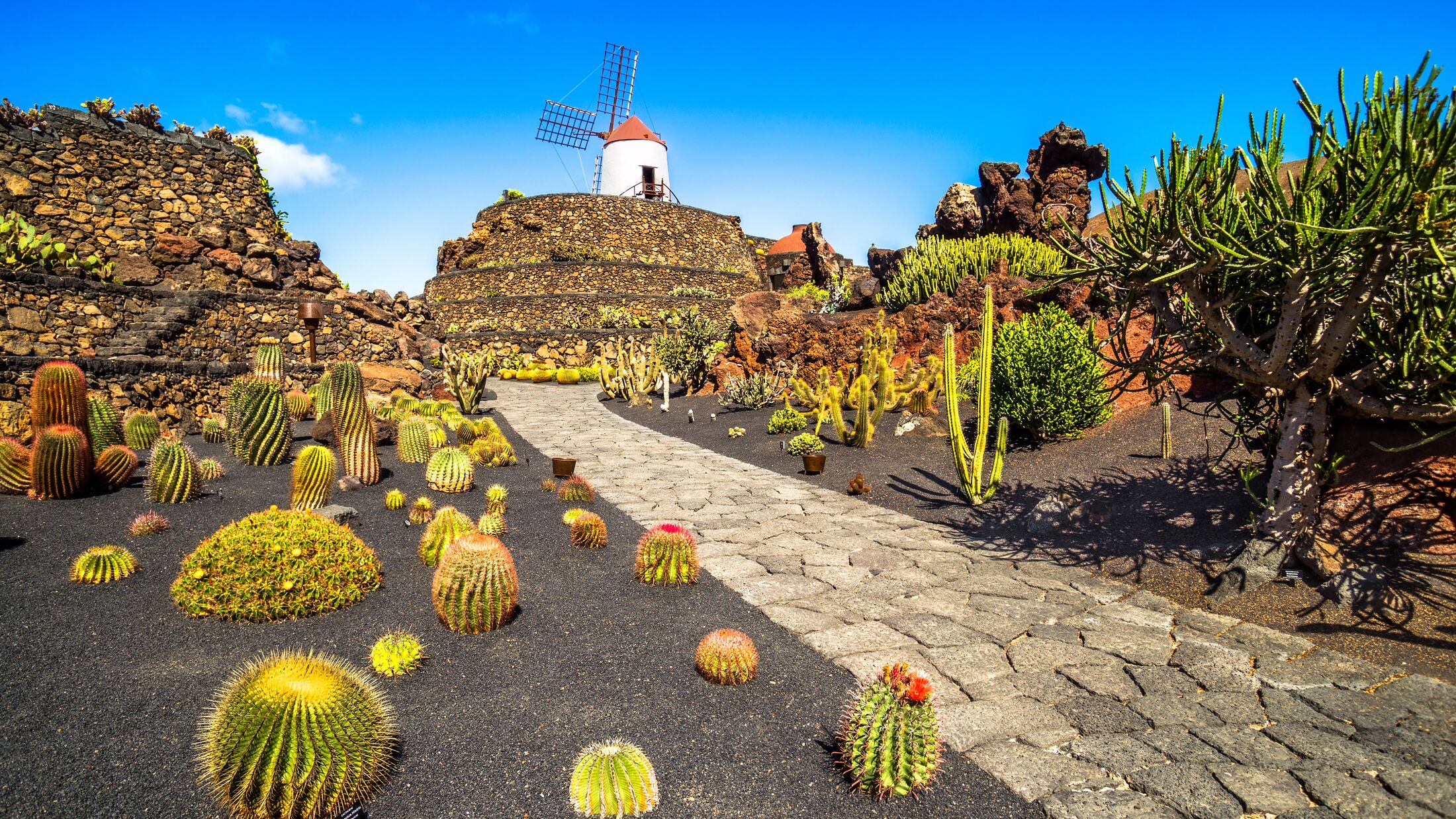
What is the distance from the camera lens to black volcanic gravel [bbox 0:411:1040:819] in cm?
293

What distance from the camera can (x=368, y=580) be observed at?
4926 millimetres

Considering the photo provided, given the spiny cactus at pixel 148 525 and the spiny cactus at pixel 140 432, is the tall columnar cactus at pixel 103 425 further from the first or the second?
the spiny cactus at pixel 148 525

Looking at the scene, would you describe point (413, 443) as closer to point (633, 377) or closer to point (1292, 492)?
point (1292, 492)

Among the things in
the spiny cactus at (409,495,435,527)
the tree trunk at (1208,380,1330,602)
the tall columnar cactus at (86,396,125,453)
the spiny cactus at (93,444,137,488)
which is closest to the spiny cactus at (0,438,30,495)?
the spiny cactus at (93,444,137,488)

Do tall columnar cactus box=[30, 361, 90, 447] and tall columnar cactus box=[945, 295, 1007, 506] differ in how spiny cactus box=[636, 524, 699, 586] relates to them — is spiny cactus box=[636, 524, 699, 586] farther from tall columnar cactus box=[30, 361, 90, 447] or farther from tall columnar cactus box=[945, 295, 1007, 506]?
tall columnar cactus box=[30, 361, 90, 447]

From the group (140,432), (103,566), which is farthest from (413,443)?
(103,566)

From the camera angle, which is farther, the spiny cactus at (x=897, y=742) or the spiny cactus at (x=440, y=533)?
the spiny cactus at (x=440, y=533)

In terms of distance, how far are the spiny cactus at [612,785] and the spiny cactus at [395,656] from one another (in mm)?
1432

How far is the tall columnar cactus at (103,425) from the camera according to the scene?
8797mm

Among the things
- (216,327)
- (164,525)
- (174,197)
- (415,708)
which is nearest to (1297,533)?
(415,708)

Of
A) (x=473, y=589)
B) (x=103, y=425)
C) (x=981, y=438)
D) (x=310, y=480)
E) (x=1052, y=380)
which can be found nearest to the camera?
(x=473, y=589)

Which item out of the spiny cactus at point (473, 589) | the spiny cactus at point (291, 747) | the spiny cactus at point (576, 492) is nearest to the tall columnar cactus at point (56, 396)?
the spiny cactus at point (576, 492)

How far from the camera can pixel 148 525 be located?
19.5 ft

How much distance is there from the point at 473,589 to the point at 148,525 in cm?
362
